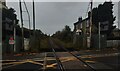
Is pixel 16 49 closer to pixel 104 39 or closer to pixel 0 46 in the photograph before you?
pixel 0 46

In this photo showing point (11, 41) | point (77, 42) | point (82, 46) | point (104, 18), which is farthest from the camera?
point (104, 18)

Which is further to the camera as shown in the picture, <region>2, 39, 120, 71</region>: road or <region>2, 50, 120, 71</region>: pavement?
<region>2, 50, 120, 71</region>: pavement

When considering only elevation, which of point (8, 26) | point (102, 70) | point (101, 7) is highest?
point (101, 7)

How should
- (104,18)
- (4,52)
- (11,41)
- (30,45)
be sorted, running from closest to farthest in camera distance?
(11,41), (4,52), (30,45), (104,18)

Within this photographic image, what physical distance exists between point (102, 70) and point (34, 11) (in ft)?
87.1

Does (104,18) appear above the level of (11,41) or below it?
above

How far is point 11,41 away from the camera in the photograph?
2767cm

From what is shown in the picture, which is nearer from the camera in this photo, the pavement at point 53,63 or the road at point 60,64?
the road at point 60,64

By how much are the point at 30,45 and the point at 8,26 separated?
21.5 metres

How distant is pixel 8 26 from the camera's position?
57688 mm

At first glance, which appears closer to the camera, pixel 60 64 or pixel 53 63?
pixel 60 64

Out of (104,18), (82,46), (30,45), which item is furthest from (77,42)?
(104,18)

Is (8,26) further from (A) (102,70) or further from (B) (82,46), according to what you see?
(A) (102,70)

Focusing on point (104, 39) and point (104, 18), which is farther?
point (104, 18)
